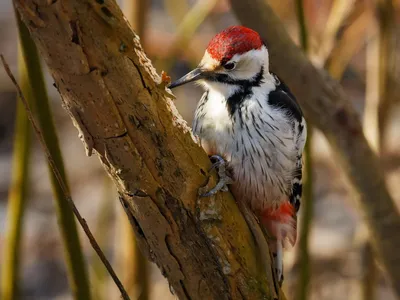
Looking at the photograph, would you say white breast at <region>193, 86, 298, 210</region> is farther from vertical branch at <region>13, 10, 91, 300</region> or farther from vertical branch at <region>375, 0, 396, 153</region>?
vertical branch at <region>375, 0, 396, 153</region>

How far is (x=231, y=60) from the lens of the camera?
1.56 m

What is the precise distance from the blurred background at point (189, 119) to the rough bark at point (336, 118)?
0.06 meters

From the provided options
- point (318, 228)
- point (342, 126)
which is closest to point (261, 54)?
point (342, 126)

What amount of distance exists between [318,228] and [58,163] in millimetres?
2518

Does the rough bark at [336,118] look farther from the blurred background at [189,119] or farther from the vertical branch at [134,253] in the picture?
the vertical branch at [134,253]

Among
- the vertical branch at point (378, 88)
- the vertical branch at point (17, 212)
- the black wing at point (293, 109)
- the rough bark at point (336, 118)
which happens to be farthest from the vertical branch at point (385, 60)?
the vertical branch at point (17, 212)

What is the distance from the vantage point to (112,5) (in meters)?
0.98

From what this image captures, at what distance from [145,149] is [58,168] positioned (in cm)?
29

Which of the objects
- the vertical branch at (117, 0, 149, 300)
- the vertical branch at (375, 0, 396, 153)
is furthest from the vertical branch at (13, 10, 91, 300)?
the vertical branch at (375, 0, 396, 153)

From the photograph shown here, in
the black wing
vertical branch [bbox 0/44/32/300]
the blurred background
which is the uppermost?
vertical branch [bbox 0/44/32/300]

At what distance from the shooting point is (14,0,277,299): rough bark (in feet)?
3.14

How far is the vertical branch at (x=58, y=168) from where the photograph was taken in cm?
124

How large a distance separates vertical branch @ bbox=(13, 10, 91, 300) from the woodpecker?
0.30 metres

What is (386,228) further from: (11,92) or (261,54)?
(11,92)
